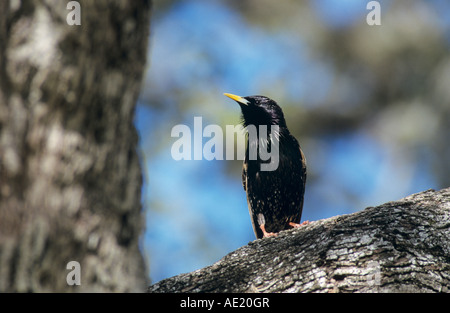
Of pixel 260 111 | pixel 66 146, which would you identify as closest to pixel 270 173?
pixel 260 111

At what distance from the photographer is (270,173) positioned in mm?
5891

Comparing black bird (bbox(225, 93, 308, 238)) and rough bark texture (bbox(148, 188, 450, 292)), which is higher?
black bird (bbox(225, 93, 308, 238))

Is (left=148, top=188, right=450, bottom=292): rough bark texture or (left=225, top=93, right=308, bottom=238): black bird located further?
(left=225, top=93, right=308, bottom=238): black bird

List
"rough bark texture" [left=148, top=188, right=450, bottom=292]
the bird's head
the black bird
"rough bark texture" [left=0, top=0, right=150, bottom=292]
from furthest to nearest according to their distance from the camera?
the bird's head, the black bird, "rough bark texture" [left=148, top=188, right=450, bottom=292], "rough bark texture" [left=0, top=0, right=150, bottom=292]

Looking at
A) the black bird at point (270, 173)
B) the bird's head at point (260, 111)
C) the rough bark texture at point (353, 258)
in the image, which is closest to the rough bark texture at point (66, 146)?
the rough bark texture at point (353, 258)

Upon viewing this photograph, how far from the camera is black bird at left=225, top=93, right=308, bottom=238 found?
5925mm

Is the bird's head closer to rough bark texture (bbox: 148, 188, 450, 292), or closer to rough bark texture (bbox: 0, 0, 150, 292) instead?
rough bark texture (bbox: 148, 188, 450, 292)

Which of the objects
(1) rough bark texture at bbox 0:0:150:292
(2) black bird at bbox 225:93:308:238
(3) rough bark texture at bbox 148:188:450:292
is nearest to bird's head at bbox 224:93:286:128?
(2) black bird at bbox 225:93:308:238

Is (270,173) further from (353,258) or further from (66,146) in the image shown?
(66,146)

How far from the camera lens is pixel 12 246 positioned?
1.61 m

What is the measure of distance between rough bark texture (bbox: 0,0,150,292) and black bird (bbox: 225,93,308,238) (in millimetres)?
4126

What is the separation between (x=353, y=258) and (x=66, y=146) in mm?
1686

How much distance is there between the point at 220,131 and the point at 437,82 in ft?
12.2
